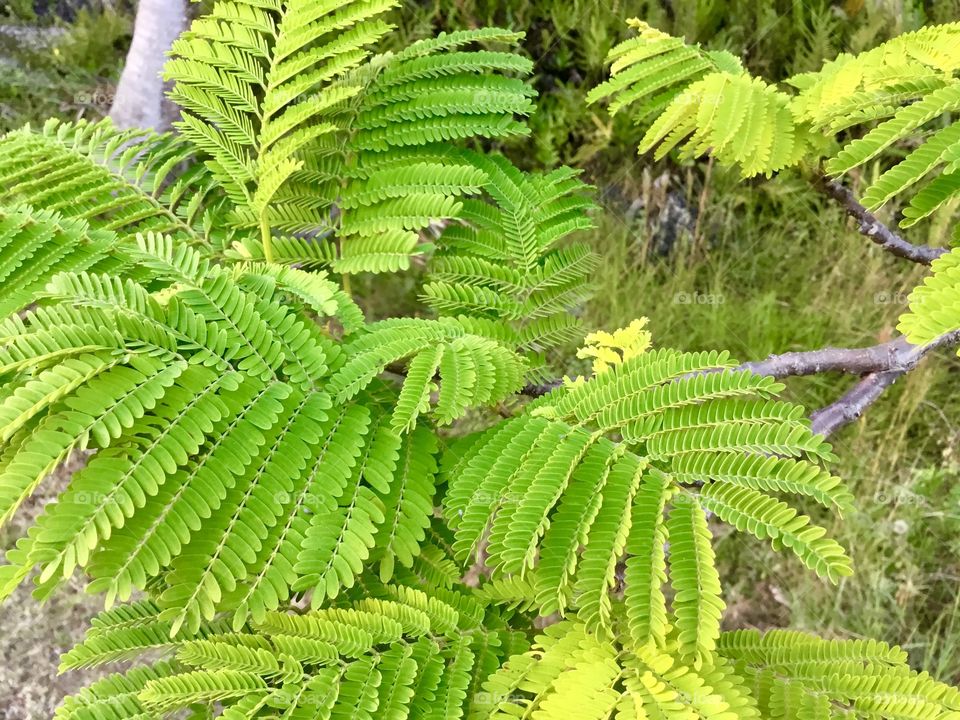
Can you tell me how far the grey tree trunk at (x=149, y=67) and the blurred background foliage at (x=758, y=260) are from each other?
0.94 metres

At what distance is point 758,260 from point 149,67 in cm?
274

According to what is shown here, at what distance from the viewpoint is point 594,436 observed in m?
1.15

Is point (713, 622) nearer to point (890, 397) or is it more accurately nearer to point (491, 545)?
point (491, 545)

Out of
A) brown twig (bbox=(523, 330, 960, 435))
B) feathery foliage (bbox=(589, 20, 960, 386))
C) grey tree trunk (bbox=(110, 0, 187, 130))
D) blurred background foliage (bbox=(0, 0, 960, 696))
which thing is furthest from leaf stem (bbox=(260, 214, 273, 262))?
blurred background foliage (bbox=(0, 0, 960, 696))

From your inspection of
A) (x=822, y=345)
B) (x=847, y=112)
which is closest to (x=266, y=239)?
(x=847, y=112)

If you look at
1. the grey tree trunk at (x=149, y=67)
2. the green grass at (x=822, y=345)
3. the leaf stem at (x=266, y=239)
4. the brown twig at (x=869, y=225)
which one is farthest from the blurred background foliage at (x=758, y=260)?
the leaf stem at (x=266, y=239)

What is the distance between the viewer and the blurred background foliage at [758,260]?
2.63 metres

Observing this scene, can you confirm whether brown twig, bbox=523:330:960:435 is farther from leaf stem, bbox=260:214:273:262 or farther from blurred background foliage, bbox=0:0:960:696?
blurred background foliage, bbox=0:0:960:696

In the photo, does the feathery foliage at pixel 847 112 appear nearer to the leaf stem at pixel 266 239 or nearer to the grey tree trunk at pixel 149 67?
the leaf stem at pixel 266 239

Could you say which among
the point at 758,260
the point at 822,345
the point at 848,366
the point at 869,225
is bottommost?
the point at 822,345

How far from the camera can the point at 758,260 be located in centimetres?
304

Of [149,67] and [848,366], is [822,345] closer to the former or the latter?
[848,366]

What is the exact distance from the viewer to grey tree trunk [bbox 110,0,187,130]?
2221 mm

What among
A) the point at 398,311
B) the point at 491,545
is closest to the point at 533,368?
the point at 491,545
